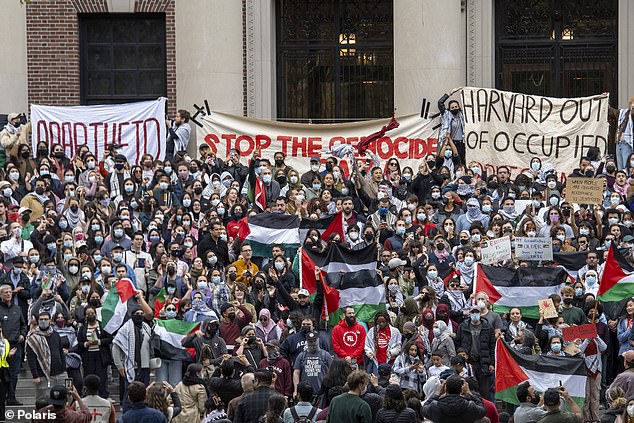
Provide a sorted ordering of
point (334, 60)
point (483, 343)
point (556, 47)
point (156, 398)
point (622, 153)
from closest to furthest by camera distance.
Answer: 1. point (156, 398)
2. point (483, 343)
3. point (622, 153)
4. point (556, 47)
5. point (334, 60)

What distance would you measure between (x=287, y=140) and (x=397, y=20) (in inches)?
126

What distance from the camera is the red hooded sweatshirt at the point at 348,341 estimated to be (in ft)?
66.4

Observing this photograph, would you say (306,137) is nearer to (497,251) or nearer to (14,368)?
(497,251)

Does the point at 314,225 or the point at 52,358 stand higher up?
the point at 314,225

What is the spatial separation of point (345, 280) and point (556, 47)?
12.5m

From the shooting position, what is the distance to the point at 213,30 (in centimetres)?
3019

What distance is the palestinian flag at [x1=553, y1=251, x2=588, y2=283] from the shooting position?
2241cm

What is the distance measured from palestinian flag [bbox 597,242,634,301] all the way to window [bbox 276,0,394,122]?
12682 mm

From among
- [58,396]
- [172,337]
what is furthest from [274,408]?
[172,337]

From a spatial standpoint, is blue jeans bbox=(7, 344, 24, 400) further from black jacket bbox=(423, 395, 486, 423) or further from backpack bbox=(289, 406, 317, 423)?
black jacket bbox=(423, 395, 486, 423)

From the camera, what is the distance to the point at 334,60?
33.5 metres

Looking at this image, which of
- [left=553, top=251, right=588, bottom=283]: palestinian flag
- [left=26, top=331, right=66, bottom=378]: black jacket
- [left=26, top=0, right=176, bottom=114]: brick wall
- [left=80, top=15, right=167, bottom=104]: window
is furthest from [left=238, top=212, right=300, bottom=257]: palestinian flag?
[left=80, top=15, right=167, bottom=104]: window

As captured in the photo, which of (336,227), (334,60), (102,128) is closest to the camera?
(336,227)

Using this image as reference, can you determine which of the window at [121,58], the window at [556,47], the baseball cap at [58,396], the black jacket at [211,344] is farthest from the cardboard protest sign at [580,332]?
the window at [121,58]
